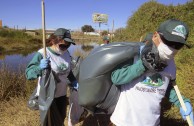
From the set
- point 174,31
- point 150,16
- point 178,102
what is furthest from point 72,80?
point 150,16

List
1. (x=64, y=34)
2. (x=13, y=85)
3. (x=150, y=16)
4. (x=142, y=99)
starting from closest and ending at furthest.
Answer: (x=142, y=99) → (x=64, y=34) → (x=13, y=85) → (x=150, y=16)

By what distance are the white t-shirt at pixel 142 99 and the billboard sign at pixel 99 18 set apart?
13.3m

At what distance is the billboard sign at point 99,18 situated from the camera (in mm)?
15195

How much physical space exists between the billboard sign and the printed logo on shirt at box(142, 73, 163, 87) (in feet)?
43.5

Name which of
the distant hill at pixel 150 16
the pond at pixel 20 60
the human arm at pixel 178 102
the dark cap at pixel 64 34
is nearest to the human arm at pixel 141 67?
the human arm at pixel 178 102

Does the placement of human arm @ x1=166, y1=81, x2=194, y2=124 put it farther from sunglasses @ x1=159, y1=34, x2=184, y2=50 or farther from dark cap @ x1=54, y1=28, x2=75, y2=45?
dark cap @ x1=54, y1=28, x2=75, y2=45

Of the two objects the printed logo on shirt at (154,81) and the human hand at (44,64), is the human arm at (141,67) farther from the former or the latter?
the human hand at (44,64)

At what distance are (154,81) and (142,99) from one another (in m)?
0.16

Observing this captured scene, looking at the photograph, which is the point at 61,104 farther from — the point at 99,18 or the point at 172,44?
the point at 99,18

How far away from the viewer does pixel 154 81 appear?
2.02m

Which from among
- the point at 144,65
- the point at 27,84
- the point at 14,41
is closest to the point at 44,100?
the point at 144,65

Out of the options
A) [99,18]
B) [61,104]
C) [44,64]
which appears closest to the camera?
[44,64]

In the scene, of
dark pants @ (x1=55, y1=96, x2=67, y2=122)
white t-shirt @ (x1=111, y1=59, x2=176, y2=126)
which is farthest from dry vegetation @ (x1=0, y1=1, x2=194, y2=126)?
white t-shirt @ (x1=111, y1=59, x2=176, y2=126)

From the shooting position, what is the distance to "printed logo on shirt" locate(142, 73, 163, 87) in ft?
6.58
